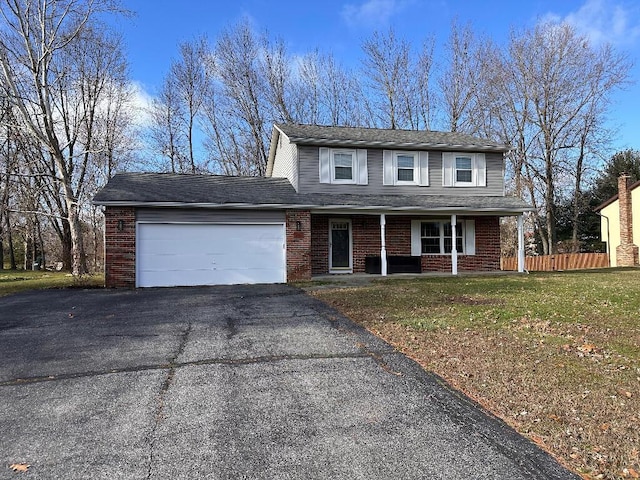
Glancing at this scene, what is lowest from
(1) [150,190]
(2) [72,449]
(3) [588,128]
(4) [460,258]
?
(2) [72,449]

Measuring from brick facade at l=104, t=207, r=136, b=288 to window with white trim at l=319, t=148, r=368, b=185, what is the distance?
637cm

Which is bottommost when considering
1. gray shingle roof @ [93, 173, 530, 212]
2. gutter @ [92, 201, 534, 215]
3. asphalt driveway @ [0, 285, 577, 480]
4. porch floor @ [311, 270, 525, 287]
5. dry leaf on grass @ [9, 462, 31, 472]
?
dry leaf on grass @ [9, 462, 31, 472]

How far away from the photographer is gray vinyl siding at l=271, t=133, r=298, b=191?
14.6m

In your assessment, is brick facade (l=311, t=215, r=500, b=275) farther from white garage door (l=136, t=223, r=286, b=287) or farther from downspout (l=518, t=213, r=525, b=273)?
white garage door (l=136, t=223, r=286, b=287)

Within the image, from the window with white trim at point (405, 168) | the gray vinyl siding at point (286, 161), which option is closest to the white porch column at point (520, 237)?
the window with white trim at point (405, 168)

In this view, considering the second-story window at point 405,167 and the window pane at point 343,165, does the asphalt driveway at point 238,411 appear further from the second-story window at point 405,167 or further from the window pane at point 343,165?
the second-story window at point 405,167

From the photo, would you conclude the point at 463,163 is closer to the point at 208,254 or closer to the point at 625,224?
the point at 208,254

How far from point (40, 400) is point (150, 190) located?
981 centimetres

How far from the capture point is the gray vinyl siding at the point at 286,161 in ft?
47.9

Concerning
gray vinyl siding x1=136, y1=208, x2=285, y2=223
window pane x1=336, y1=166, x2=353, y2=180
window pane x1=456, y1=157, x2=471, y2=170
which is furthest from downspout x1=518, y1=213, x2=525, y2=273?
gray vinyl siding x1=136, y1=208, x2=285, y2=223

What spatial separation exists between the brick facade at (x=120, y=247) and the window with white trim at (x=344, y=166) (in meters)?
6.37

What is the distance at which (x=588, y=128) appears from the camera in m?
26.1

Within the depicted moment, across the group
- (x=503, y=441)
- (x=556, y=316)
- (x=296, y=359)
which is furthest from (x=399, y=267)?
(x=503, y=441)

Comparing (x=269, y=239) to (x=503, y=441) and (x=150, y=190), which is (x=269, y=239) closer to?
(x=150, y=190)
